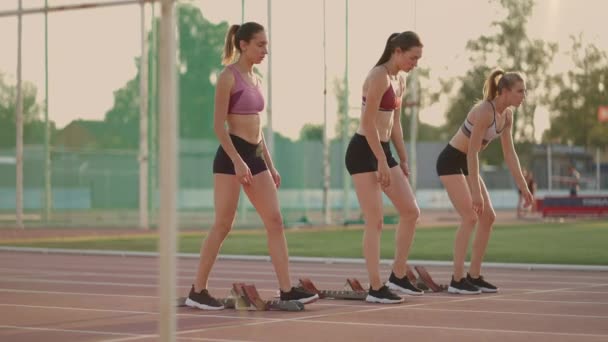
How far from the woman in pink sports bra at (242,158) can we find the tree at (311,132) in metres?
27.4

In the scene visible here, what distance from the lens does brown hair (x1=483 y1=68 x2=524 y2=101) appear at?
11.2 meters

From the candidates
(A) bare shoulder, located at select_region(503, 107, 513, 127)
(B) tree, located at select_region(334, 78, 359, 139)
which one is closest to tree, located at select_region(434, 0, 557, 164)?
(B) tree, located at select_region(334, 78, 359, 139)

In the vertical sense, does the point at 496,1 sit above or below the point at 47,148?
above

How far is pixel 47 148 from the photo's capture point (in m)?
33.8

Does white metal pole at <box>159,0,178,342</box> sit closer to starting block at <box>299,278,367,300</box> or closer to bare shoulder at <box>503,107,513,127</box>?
starting block at <box>299,278,367,300</box>

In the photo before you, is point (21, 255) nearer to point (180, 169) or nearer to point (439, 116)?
point (180, 169)

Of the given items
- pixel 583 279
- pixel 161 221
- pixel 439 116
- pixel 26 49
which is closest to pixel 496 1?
pixel 439 116

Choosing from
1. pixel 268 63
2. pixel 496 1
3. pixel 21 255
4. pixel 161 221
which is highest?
pixel 496 1

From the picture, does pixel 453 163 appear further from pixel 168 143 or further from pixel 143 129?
pixel 143 129

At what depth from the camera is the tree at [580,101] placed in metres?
64.3

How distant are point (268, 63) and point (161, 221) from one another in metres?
30.0

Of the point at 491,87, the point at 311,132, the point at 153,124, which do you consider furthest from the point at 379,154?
the point at 311,132

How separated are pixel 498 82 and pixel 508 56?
2238 inches

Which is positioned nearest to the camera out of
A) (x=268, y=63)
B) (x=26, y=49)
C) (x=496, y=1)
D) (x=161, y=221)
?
(x=161, y=221)
